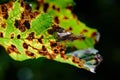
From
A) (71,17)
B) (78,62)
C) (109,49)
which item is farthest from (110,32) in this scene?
(78,62)

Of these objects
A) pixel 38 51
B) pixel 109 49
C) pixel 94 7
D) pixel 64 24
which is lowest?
pixel 109 49

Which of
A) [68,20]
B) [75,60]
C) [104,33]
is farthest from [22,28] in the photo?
[104,33]

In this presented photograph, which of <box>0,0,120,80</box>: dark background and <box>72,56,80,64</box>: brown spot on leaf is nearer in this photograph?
<box>72,56,80,64</box>: brown spot on leaf

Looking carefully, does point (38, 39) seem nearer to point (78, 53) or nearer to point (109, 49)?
point (78, 53)

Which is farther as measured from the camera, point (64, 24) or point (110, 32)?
point (110, 32)

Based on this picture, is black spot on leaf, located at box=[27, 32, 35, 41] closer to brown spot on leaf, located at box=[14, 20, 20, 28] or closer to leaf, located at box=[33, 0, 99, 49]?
brown spot on leaf, located at box=[14, 20, 20, 28]

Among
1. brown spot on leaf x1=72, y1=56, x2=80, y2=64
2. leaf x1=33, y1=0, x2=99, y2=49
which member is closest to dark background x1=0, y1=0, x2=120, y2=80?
leaf x1=33, y1=0, x2=99, y2=49

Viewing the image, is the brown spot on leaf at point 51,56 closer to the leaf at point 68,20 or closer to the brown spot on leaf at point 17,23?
the brown spot on leaf at point 17,23

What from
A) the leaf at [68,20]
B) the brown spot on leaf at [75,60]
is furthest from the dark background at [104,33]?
the brown spot on leaf at [75,60]
